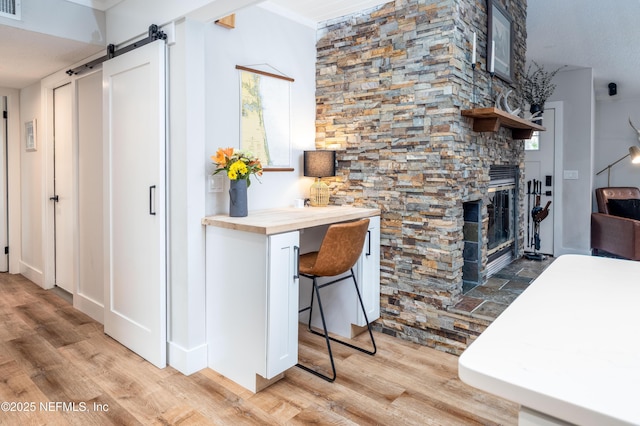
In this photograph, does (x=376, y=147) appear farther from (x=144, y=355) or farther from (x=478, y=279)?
(x=144, y=355)

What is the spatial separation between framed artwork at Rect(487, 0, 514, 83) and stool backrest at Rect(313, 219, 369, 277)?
182cm

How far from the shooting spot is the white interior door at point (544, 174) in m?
5.20

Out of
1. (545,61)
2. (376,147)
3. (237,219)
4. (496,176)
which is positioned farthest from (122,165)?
(545,61)

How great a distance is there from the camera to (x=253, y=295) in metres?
2.22

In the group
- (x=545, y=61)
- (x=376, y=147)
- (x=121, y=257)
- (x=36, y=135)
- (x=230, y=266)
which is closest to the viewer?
(x=230, y=266)

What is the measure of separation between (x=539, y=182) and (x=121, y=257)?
4.85 meters

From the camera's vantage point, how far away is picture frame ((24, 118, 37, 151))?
13.4 ft

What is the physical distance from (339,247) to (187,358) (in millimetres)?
1082

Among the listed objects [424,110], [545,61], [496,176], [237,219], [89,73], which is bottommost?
[237,219]

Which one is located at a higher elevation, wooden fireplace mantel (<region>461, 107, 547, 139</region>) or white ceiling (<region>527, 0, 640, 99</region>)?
white ceiling (<region>527, 0, 640, 99</region>)

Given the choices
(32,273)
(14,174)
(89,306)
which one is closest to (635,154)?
(89,306)

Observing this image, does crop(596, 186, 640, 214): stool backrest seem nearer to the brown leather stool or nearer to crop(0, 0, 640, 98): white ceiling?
crop(0, 0, 640, 98): white ceiling

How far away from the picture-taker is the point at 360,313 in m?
2.92

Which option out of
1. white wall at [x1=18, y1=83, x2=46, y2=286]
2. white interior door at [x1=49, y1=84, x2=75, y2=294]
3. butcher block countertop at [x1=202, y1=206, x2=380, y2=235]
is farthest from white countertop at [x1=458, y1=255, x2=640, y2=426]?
white wall at [x1=18, y1=83, x2=46, y2=286]
